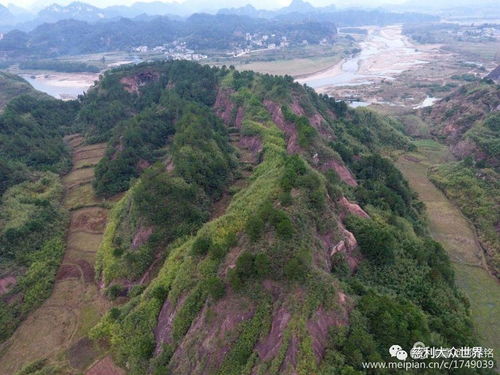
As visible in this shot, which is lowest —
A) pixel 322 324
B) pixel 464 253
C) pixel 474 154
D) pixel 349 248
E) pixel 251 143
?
pixel 464 253

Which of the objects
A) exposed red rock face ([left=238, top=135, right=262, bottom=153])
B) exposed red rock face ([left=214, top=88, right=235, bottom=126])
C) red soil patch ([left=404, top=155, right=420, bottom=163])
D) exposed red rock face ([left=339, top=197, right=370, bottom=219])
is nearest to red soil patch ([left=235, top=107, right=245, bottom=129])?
exposed red rock face ([left=214, top=88, right=235, bottom=126])

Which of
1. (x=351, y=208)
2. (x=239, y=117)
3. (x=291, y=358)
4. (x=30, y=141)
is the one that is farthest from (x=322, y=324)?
(x=30, y=141)

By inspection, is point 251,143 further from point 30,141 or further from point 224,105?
point 30,141

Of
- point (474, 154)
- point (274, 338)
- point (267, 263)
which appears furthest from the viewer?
point (474, 154)

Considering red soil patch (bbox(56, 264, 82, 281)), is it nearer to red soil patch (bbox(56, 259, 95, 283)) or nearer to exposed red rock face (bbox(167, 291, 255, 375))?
red soil patch (bbox(56, 259, 95, 283))

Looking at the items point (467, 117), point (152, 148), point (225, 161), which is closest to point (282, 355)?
point (225, 161)

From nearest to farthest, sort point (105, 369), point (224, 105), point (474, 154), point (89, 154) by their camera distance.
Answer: point (105, 369) < point (474, 154) < point (89, 154) < point (224, 105)

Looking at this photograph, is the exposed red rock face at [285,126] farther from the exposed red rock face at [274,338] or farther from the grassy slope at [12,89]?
the grassy slope at [12,89]

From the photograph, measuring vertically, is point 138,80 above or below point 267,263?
above

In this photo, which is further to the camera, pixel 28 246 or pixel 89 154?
pixel 89 154
